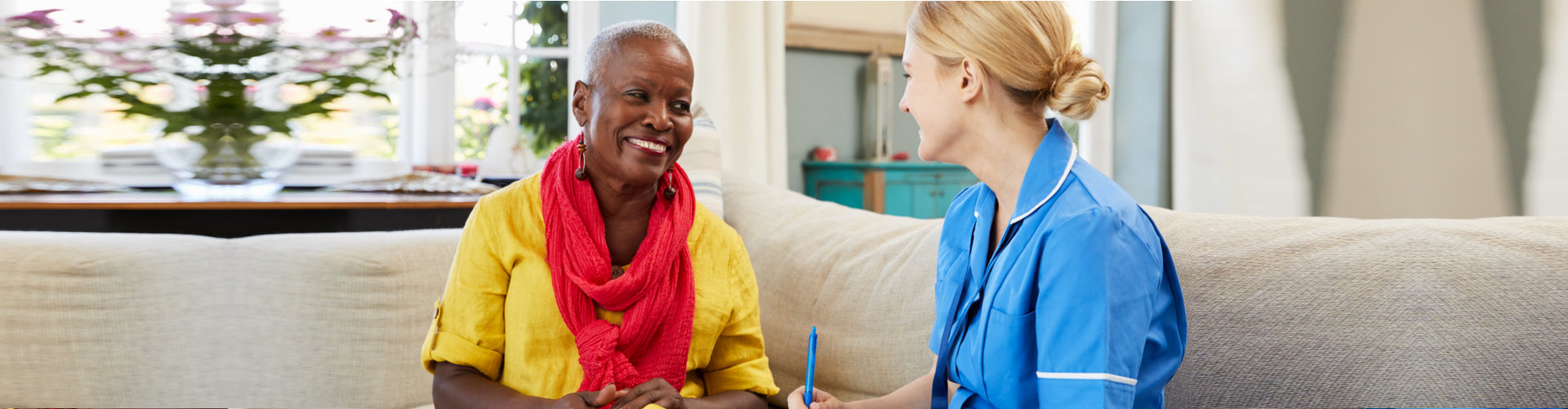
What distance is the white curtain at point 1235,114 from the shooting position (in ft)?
10.2

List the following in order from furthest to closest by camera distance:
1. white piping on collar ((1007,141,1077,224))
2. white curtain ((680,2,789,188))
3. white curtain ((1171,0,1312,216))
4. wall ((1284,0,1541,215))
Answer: white curtain ((680,2,789,188))
white curtain ((1171,0,1312,216))
wall ((1284,0,1541,215))
white piping on collar ((1007,141,1077,224))

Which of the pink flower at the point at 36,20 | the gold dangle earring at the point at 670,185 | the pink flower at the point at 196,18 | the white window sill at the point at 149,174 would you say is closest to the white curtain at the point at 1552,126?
the gold dangle earring at the point at 670,185

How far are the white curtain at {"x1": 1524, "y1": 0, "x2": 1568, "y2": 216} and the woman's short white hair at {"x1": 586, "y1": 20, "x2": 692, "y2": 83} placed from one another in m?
2.58

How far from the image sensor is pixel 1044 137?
1017 millimetres

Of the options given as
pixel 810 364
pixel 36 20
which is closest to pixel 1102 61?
pixel 810 364

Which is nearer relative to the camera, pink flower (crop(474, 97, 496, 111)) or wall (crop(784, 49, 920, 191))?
pink flower (crop(474, 97, 496, 111))

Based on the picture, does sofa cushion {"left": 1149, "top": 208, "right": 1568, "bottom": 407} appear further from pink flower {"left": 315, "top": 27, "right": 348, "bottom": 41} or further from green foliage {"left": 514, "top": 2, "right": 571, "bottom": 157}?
green foliage {"left": 514, "top": 2, "right": 571, "bottom": 157}

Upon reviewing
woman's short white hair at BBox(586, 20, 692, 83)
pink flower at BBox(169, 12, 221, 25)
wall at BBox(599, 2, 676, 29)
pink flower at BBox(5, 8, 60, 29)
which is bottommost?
woman's short white hair at BBox(586, 20, 692, 83)

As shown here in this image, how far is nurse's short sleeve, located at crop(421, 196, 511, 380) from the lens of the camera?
47.1 inches

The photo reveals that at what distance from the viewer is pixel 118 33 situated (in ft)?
5.46

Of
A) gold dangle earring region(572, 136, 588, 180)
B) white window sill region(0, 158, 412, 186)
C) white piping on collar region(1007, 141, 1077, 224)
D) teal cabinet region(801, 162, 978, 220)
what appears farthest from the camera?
teal cabinet region(801, 162, 978, 220)

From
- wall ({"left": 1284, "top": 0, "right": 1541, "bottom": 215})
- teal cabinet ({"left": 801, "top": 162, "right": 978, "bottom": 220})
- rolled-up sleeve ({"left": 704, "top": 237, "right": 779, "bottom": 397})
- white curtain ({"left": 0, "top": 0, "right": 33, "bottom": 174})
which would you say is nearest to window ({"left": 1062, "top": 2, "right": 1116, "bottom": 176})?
teal cabinet ({"left": 801, "top": 162, "right": 978, "bottom": 220})

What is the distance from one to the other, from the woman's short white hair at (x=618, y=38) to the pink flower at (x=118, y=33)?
1.02 m

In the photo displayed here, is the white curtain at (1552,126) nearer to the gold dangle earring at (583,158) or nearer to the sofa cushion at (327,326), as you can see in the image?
the gold dangle earring at (583,158)
